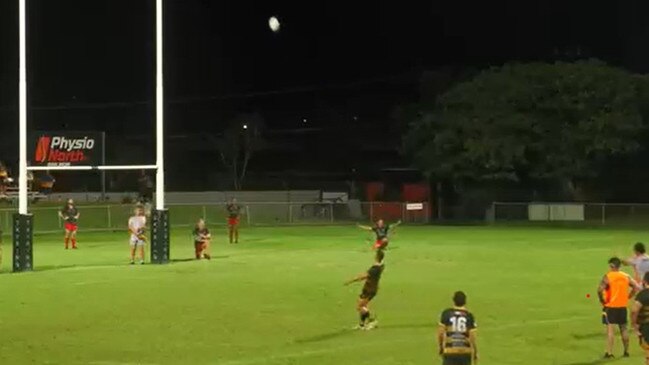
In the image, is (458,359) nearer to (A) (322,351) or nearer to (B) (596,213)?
(A) (322,351)

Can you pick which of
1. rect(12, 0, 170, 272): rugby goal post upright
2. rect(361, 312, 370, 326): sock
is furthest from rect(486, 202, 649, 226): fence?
rect(361, 312, 370, 326): sock

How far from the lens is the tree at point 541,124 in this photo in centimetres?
7088

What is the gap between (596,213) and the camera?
69188mm

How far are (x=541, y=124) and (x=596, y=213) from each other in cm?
745

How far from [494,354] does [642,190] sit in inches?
2560

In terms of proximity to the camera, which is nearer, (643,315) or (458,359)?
(458,359)

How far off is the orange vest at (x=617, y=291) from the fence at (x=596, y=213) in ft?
166

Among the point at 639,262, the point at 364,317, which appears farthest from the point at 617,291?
the point at 364,317

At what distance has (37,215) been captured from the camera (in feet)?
201

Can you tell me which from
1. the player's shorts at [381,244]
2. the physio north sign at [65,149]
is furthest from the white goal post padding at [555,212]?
the player's shorts at [381,244]

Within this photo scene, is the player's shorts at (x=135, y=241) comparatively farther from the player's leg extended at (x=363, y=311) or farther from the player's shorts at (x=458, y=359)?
the player's shorts at (x=458, y=359)

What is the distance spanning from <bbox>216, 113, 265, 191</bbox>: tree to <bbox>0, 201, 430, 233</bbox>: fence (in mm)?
29547

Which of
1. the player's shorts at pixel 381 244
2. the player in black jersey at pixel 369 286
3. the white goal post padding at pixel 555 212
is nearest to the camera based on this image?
the player in black jersey at pixel 369 286

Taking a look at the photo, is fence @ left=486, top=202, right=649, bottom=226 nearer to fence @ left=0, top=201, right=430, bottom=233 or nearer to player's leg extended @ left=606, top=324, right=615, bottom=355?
fence @ left=0, top=201, right=430, bottom=233
